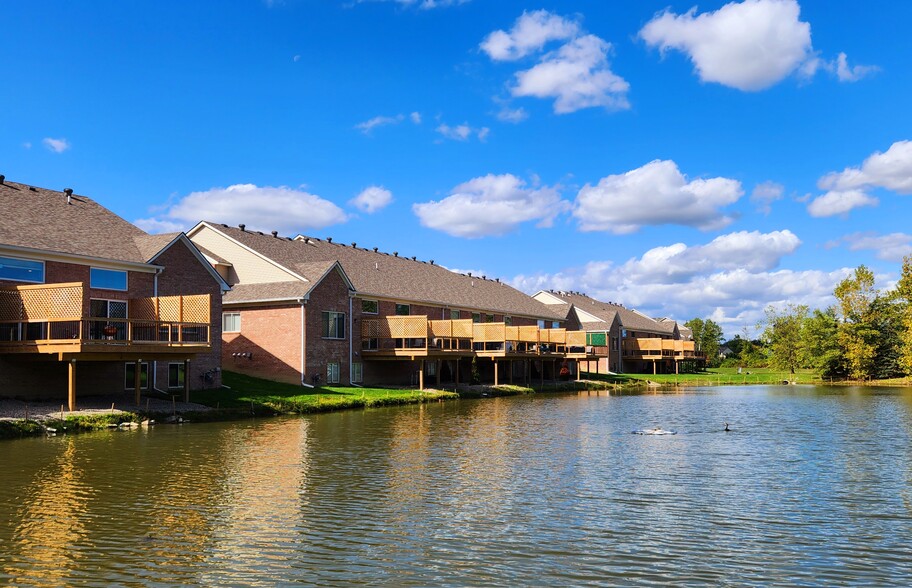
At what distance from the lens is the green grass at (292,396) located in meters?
33.0

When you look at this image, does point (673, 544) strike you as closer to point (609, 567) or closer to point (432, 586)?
point (609, 567)

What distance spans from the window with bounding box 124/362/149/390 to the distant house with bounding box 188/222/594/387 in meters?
9.21

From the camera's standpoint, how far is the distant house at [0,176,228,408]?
27.4 m

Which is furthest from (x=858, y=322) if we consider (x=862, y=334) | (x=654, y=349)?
(x=654, y=349)

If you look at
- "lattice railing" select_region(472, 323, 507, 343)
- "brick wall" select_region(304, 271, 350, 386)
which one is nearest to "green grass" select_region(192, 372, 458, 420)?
"brick wall" select_region(304, 271, 350, 386)

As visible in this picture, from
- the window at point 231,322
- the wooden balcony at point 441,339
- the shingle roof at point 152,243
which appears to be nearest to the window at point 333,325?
the wooden balcony at point 441,339

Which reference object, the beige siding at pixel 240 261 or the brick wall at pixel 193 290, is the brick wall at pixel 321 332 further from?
the brick wall at pixel 193 290

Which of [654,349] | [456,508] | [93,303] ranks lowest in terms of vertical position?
[456,508]

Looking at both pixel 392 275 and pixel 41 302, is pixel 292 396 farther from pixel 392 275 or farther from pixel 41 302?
pixel 392 275

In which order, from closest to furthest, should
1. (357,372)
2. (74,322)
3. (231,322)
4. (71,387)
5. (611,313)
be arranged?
1. (71,387)
2. (74,322)
3. (231,322)
4. (357,372)
5. (611,313)

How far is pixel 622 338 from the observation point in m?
90.6

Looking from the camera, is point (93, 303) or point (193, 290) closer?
point (93, 303)

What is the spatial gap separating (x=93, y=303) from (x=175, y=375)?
18.3 ft

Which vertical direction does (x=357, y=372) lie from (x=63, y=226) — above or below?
below
